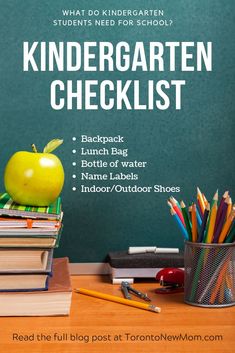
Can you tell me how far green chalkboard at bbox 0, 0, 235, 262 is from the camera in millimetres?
1442

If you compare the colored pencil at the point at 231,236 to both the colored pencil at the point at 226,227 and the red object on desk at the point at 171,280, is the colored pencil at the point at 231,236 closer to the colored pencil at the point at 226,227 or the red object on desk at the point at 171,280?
the colored pencil at the point at 226,227

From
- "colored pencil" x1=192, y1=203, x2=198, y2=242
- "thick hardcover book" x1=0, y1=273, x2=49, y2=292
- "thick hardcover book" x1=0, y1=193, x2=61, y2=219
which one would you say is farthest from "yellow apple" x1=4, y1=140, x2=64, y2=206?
"colored pencil" x1=192, y1=203, x2=198, y2=242

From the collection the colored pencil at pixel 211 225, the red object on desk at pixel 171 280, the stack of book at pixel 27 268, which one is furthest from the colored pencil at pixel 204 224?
the stack of book at pixel 27 268

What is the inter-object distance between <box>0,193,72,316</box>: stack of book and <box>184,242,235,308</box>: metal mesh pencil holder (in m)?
0.23

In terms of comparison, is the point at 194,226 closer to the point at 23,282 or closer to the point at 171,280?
the point at 171,280

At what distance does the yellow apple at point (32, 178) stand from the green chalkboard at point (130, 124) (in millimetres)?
218

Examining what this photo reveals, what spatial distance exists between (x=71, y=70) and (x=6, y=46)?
0.15 meters

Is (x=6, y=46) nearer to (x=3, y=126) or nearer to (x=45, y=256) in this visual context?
(x=3, y=126)

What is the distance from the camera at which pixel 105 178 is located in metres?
1.46

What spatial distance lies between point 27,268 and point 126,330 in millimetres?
203

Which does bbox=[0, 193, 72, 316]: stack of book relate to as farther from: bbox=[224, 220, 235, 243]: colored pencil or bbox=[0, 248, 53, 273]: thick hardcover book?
bbox=[224, 220, 235, 243]: colored pencil

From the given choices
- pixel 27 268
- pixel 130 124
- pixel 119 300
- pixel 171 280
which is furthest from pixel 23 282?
pixel 130 124

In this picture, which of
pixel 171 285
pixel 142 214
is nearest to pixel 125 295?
pixel 171 285

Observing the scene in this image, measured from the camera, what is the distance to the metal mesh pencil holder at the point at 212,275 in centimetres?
118
